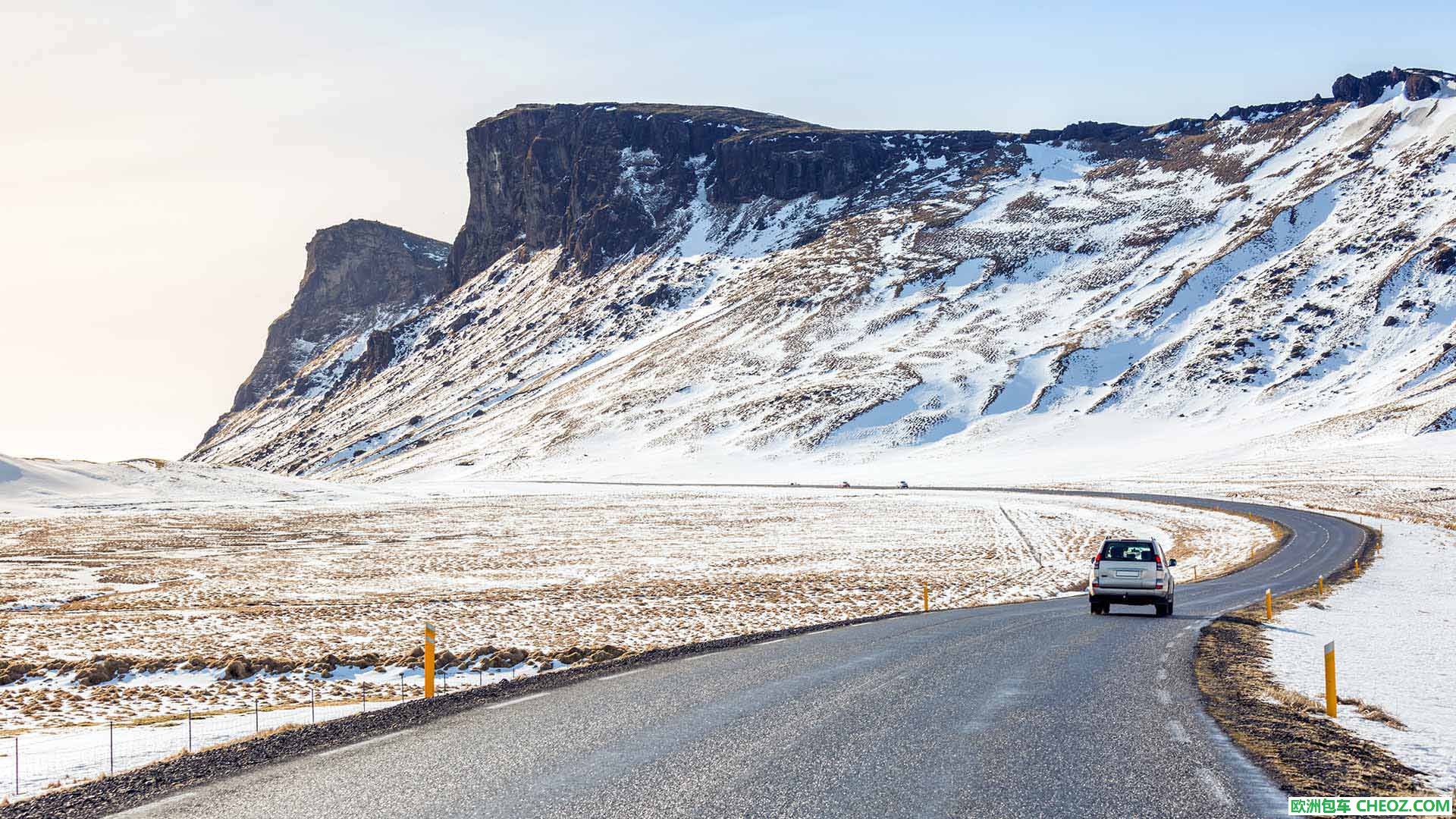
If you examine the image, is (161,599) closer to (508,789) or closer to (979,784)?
(508,789)

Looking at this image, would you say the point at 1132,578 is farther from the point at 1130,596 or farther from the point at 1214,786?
the point at 1214,786

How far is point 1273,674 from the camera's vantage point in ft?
55.6

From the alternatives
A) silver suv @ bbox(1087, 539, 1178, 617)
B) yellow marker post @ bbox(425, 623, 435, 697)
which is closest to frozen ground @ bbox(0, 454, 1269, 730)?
yellow marker post @ bbox(425, 623, 435, 697)

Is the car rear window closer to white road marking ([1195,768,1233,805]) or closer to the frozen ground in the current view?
the frozen ground

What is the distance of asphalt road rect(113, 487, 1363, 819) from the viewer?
9.95m

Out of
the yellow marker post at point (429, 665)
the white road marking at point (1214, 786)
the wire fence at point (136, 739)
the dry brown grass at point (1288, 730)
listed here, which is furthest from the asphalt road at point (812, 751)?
the wire fence at point (136, 739)

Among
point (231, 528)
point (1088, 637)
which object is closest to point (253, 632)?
point (1088, 637)

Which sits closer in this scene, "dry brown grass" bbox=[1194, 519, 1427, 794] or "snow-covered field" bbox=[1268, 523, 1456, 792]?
"dry brown grass" bbox=[1194, 519, 1427, 794]

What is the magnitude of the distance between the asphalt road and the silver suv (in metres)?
6.93

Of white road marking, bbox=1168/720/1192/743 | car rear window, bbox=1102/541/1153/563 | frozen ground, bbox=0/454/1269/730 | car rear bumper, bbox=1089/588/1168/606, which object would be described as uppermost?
car rear window, bbox=1102/541/1153/563

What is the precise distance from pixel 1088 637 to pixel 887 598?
35.5 feet

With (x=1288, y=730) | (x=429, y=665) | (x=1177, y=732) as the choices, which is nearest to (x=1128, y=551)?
(x=1288, y=730)

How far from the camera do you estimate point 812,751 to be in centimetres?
1184

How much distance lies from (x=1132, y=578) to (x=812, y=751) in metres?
16.5
